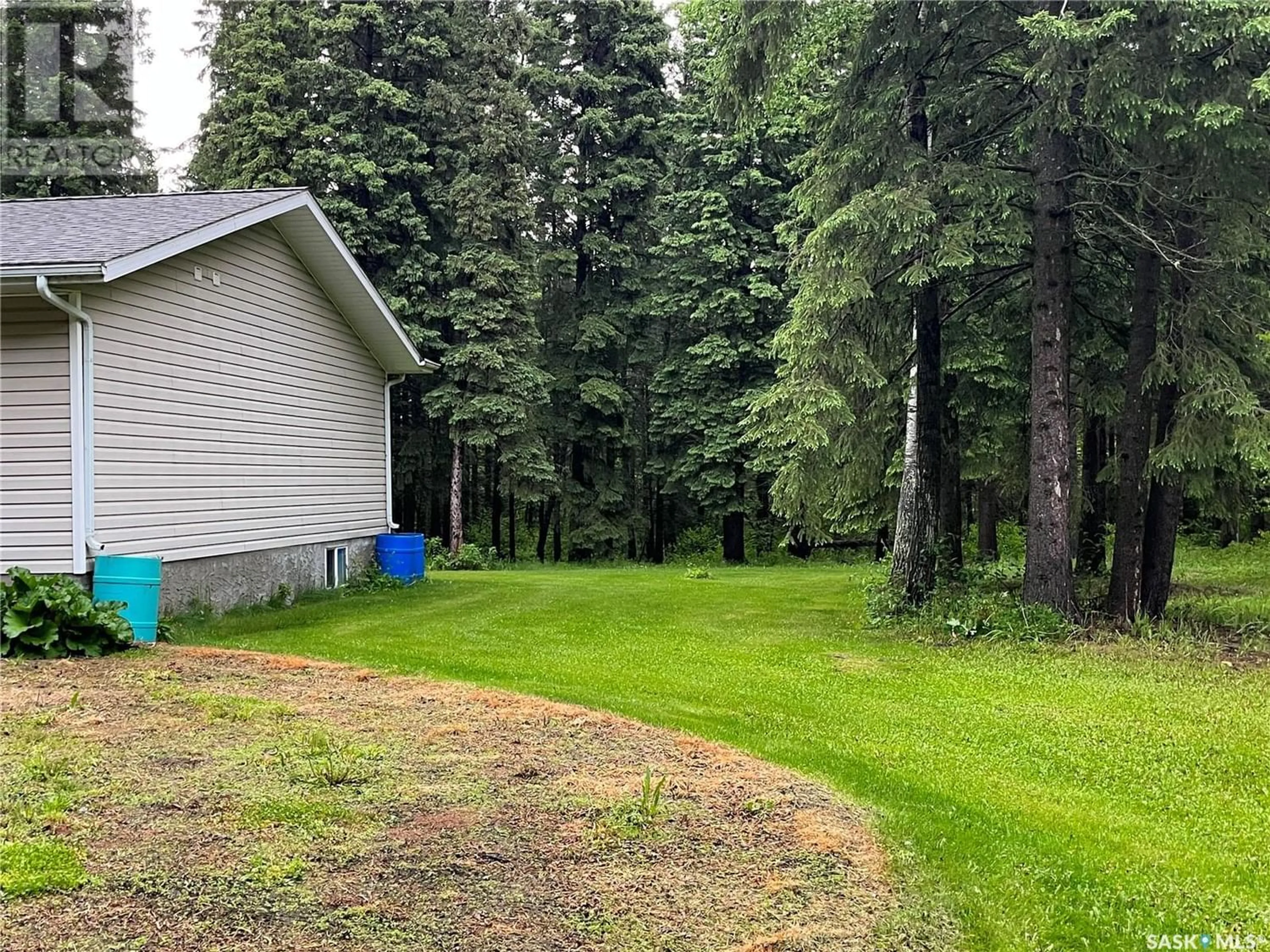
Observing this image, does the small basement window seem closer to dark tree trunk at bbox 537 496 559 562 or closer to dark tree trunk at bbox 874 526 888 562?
dark tree trunk at bbox 874 526 888 562

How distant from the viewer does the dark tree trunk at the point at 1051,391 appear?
28.8 ft

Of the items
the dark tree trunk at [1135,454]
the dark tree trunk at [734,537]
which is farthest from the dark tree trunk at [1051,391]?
the dark tree trunk at [734,537]

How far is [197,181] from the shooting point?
2064 cm

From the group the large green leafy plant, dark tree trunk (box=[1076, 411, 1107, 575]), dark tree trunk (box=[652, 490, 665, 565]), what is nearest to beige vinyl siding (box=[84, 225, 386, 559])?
the large green leafy plant

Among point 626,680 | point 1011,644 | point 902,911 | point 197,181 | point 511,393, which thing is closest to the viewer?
point 902,911

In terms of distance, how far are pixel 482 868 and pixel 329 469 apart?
9.52 m

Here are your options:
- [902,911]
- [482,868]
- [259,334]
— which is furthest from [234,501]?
[902,911]

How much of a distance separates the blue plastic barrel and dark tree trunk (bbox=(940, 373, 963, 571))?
7571mm

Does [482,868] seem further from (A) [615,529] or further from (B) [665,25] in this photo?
(B) [665,25]

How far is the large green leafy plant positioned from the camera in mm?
6320

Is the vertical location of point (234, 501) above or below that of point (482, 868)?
above

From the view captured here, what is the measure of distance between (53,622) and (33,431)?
2.05 meters

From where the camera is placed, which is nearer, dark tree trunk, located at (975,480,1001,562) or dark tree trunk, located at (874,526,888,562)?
dark tree trunk, located at (975,480,1001,562)

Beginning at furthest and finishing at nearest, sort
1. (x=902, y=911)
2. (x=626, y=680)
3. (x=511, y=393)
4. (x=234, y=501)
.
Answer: (x=511, y=393) → (x=234, y=501) → (x=626, y=680) → (x=902, y=911)
